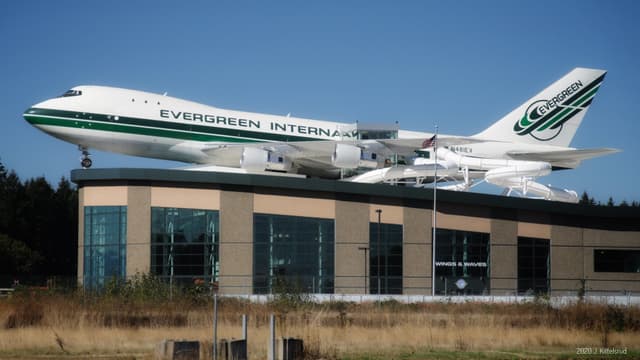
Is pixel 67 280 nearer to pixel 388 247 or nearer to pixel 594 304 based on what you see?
pixel 388 247

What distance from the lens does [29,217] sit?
82188mm

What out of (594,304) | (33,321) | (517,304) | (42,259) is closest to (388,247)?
(517,304)

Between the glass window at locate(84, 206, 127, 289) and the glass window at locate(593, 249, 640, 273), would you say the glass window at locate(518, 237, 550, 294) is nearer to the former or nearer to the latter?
the glass window at locate(593, 249, 640, 273)

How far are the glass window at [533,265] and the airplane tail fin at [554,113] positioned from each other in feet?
49.4

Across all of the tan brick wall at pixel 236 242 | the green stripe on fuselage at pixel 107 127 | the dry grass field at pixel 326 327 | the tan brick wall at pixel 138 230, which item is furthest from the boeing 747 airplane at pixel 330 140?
the dry grass field at pixel 326 327

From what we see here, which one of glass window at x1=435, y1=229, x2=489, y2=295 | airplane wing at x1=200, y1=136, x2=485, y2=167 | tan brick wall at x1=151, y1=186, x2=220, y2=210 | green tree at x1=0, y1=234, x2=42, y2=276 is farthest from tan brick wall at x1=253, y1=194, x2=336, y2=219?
green tree at x1=0, y1=234, x2=42, y2=276

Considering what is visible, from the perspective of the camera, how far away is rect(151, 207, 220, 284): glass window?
51.5 meters

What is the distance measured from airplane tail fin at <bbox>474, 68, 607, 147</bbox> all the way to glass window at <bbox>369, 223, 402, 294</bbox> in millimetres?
17864

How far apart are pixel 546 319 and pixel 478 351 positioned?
25.3ft

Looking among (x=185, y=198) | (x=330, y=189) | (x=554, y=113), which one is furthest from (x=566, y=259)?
(x=185, y=198)

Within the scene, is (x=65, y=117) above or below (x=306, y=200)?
above

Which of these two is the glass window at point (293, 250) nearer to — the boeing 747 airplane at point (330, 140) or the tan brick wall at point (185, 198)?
the tan brick wall at point (185, 198)

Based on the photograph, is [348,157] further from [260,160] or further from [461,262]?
[461,262]

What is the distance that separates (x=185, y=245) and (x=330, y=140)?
15109 millimetres
